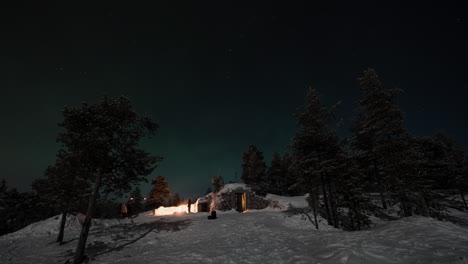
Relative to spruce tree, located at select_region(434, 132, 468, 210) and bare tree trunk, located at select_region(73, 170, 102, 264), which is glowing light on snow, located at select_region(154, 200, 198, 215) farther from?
spruce tree, located at select_region(434, 132, 468, 210)

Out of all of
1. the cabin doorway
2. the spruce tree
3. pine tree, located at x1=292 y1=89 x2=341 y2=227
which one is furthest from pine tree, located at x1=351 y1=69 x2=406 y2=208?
the cabin doorway

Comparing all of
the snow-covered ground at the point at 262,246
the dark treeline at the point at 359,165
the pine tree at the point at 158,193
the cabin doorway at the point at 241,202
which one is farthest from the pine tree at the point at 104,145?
the pine tree at the point at 158,193

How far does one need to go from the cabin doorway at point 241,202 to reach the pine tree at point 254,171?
2213mm

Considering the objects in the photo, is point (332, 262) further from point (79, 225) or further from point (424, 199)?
point (79, 225)

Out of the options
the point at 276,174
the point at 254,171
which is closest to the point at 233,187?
the point at 254,171

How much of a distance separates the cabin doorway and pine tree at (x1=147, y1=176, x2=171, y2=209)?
58.7 feet

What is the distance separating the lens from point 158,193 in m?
40.4

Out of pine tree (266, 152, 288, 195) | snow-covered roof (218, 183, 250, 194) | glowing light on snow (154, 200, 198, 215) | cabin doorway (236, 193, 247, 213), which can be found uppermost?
pine tree (266, 152, 288, 195)

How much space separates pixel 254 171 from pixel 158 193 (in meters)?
20.6

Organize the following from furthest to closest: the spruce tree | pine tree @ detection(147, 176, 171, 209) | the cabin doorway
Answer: pine tree @ detection(147, 176, 171, 209)
the cabin doorway
the spruce tree

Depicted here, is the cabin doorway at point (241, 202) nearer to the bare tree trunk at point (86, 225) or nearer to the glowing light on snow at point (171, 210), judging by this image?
the glowing light on snow at point (171, 210)

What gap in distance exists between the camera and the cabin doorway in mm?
30359

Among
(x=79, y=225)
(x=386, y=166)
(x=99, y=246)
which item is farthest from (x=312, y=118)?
(x=79, y=225)

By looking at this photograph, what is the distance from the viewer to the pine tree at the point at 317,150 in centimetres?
1689
